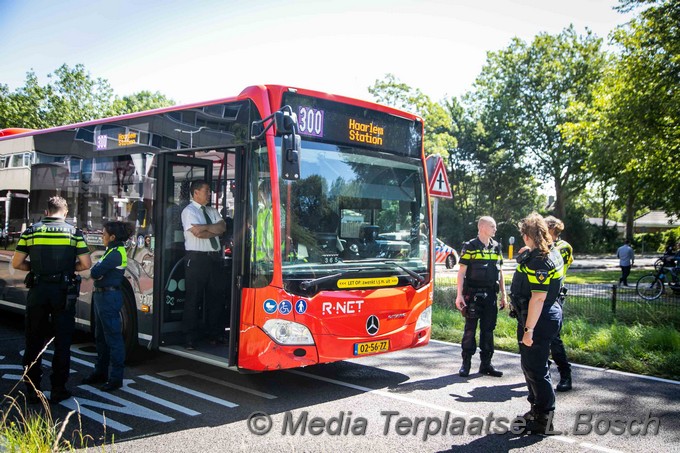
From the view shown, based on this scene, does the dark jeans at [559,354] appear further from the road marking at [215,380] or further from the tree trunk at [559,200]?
the tree trunk at [559,200]

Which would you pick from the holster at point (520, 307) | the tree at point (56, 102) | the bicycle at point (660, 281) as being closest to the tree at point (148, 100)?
the tree at point (56, 102)

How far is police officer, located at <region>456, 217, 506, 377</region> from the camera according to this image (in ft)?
23.4

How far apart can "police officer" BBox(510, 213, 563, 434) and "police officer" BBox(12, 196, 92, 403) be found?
4220 millimetres

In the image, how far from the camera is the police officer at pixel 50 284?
5770 mm

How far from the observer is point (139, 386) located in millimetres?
6477

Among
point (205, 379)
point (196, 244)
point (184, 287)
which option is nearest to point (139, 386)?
point (205, 379)

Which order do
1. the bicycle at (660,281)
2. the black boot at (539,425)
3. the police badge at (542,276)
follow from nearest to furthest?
the police badge at (542,276)
the black boot at (539,425)
the bicycle at (660,281)

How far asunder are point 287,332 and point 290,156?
66.2 inches

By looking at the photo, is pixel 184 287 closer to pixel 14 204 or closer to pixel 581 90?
pixel 14 204

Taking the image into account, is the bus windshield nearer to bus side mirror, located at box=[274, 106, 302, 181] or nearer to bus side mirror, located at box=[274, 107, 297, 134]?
bus side mirror, located at box=[274, 106, 302, 181]

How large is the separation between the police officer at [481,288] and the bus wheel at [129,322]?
12.7 feet

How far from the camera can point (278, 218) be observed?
5.71 m

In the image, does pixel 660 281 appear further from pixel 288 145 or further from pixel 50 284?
pixel 50 284

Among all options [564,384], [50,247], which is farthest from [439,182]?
[50,247]
